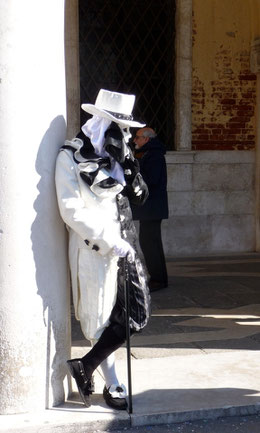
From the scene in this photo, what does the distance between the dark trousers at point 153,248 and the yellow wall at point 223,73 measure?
2934 mm

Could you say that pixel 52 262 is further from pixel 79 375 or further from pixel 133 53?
pixel 133 53

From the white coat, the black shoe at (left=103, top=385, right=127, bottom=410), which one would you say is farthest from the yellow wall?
the black shoe at (left=103, top=385, right=127, bottom=410)

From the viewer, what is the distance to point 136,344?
6621 millimetres

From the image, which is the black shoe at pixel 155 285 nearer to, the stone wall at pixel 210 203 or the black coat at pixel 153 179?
the black coat at pixel 153 179

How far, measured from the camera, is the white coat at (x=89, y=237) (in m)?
4.74

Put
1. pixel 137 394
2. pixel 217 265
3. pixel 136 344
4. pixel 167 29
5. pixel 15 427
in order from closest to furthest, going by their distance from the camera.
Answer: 1. pixel 15 427
2. pixel 137 394
3. pixel 136 344
4. pixel 217 265
5. pixel 167 29

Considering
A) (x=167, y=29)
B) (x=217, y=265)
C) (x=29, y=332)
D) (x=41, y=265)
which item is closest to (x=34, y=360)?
(x=29, y=332)

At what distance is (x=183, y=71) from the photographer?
36.8ft

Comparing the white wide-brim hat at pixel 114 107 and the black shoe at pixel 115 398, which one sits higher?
the white wide-brim hat at pixel 114 107

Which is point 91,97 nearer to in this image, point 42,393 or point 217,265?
point 217,265

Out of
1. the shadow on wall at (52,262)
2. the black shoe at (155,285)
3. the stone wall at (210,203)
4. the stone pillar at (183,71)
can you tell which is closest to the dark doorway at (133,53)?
the stone pillar at (183,71)

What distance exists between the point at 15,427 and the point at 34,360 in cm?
41

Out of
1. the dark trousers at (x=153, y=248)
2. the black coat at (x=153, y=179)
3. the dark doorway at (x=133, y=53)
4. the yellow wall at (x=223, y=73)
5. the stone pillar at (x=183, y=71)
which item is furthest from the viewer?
the yellow wall at (x=223, y=73)

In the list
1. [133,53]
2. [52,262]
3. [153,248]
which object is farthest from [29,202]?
[133,53]
